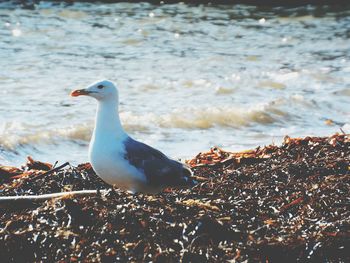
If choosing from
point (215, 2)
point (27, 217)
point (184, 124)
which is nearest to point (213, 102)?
point (184, 124)

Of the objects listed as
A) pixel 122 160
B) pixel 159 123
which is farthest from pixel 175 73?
pixel 122 160

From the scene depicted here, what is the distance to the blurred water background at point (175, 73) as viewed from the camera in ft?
29.8

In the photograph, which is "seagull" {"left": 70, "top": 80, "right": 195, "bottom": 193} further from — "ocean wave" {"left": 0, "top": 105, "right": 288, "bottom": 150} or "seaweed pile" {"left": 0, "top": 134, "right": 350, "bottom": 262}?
"ocean wave" {"left": 0, "top": 105, "right": 288, "bottom": 150}

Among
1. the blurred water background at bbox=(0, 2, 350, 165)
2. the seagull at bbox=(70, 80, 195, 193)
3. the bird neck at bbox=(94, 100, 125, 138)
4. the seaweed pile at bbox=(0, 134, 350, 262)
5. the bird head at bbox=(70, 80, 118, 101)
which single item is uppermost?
the bird head at bbox=(70, 80, 118, 101)

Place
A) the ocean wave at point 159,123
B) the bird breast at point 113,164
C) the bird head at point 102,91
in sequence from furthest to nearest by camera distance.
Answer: the ocean wave at point 159,123 → the bird head at point 102,91 → the bird breast at point 113,164

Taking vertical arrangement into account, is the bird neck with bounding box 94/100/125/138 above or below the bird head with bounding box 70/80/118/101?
below

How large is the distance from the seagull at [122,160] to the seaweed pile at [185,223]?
0.11m

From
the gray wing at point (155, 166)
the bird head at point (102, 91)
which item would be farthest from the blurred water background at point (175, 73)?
the gray wing at point (155, 166)

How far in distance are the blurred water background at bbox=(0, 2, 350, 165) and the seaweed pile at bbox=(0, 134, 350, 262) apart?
8.60ft

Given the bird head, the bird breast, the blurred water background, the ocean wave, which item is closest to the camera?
the bird breast

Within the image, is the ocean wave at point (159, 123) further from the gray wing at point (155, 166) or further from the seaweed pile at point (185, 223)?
the gray wing at point (155, 166)

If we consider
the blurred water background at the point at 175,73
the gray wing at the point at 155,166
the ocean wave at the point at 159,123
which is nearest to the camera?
the gray wing at the point at 155,166

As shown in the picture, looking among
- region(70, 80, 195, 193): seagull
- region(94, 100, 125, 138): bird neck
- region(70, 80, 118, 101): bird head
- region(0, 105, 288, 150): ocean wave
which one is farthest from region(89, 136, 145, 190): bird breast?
region(0, 105, 288, 150): ocean wave

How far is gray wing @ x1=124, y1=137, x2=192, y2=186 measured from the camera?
5016 mm
